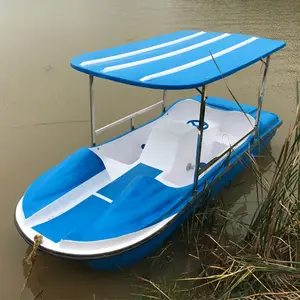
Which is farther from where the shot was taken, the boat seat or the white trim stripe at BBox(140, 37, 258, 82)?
the boat seat

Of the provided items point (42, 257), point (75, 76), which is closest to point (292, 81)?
point (75, 76)

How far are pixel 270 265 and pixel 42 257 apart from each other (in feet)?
5.34

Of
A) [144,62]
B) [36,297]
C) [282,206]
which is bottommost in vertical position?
[36,297]

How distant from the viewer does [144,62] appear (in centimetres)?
280

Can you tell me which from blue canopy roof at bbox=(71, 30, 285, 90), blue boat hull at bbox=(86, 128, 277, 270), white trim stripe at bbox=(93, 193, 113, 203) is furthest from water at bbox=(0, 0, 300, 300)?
blue canopy roof at bbox=(71, 30, 285, 90)

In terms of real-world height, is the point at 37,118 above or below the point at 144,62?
below

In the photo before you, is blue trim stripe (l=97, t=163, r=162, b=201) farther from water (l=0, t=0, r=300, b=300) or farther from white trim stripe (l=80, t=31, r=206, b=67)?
white trim stripe (l=80, t=31, r=206, b=67)

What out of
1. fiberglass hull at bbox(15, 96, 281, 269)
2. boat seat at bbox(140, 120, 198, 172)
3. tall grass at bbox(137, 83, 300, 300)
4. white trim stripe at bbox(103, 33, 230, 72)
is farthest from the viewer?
boat seat at bbox(140, 120, 198, 172)

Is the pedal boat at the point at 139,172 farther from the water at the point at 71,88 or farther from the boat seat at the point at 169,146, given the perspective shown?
the water at the point at 71,88

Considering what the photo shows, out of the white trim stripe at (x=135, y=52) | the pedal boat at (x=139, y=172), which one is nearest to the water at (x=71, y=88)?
the pedal boat at (x=139, y=172)

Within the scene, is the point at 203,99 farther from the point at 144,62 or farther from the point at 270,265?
the point at 270,265

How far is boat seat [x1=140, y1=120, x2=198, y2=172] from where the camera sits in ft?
10.6

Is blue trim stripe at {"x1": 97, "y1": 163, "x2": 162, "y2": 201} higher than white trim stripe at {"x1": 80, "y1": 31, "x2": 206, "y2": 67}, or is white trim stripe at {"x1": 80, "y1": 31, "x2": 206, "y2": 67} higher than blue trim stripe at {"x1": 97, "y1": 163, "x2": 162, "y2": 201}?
white trim stripe at {"x1": 80, "y1": 31, "x2": 206, "y2": 67}

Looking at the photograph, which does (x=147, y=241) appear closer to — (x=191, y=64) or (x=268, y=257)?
(x=268, y=257)
